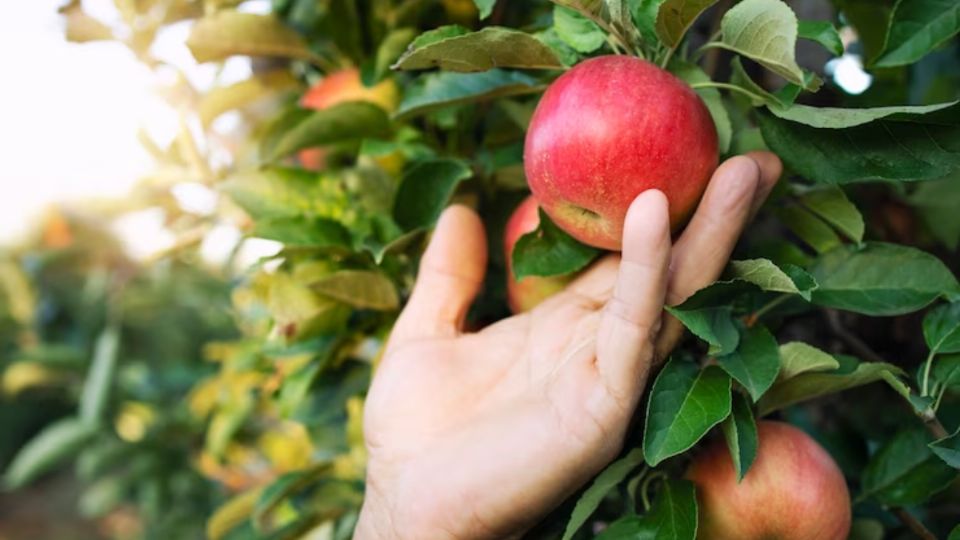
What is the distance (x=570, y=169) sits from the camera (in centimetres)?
57

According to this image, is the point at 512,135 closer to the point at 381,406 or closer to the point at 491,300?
the point at 491,300

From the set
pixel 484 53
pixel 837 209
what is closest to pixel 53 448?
pixel 484 53

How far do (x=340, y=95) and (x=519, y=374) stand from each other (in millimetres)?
422

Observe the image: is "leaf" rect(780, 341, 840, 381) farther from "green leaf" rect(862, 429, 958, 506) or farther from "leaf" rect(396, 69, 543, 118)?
"leaf" rect(396, 69, 543, 118)

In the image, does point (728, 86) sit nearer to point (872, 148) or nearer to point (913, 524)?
point (872, 148)

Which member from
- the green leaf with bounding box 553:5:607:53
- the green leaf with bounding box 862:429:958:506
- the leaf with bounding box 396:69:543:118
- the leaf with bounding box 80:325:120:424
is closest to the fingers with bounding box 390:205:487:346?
the leaf with bounding box 396:69:543:118

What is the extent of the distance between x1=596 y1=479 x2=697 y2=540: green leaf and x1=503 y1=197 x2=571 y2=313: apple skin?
0.20 meters

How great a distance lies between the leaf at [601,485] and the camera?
0.61 metres

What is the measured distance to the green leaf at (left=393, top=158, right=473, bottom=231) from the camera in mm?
782

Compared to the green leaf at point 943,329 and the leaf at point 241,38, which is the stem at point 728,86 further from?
the leaf at point 241,38

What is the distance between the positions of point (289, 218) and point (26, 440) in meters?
4.69

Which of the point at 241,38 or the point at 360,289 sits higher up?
the point at 241,38

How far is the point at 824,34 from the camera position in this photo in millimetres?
580

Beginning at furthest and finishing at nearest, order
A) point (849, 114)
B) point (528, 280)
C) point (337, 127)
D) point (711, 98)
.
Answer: point (337, 127) → point (528, 280) → point (711, 98) → point (849, 114)
